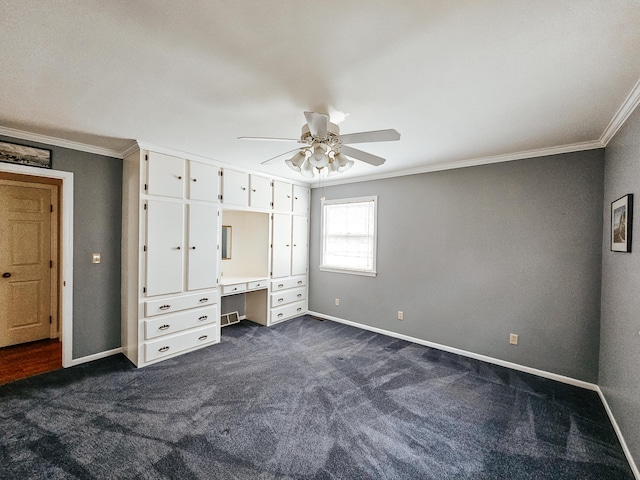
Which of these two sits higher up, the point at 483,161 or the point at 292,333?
the point at 483,161

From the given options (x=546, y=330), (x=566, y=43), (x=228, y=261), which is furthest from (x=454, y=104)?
(x=228, y=261)

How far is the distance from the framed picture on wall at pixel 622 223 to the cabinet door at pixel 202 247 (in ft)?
12.9

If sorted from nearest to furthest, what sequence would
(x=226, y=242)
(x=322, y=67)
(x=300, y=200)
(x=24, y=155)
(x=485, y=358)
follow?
1. (x=322, y=67)
2. (x=24, y=155)
3. (x=485, y=358)
4. (x=226, y=242)
5. (x=300, y=200)

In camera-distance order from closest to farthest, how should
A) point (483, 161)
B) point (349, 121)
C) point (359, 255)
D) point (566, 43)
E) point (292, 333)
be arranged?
point (566, 43), point (349, 121), point (483, 161), point (292, 333), point (359, 255)

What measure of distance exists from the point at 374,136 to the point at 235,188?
2490 millimetres

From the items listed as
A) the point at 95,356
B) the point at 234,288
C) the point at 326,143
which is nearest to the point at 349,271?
the point at 234,288

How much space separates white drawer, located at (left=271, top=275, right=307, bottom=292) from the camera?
4473 millimetres

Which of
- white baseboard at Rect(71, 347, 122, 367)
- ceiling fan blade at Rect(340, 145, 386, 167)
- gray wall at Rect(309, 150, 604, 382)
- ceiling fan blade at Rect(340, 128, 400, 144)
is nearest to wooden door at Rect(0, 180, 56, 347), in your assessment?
white baseboard at Rect(71, 347, 122, 367)

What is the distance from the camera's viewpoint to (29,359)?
3.16 metres

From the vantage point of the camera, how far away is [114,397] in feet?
7.97

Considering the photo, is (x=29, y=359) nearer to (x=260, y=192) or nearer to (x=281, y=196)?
(x=260, y=192)

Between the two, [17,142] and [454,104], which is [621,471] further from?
[17,142]

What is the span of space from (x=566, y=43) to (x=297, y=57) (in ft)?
4.47

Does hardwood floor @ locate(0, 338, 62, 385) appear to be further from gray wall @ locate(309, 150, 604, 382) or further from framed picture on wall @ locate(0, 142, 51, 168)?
gray wall @ locate(309, 150, 604, 382)
